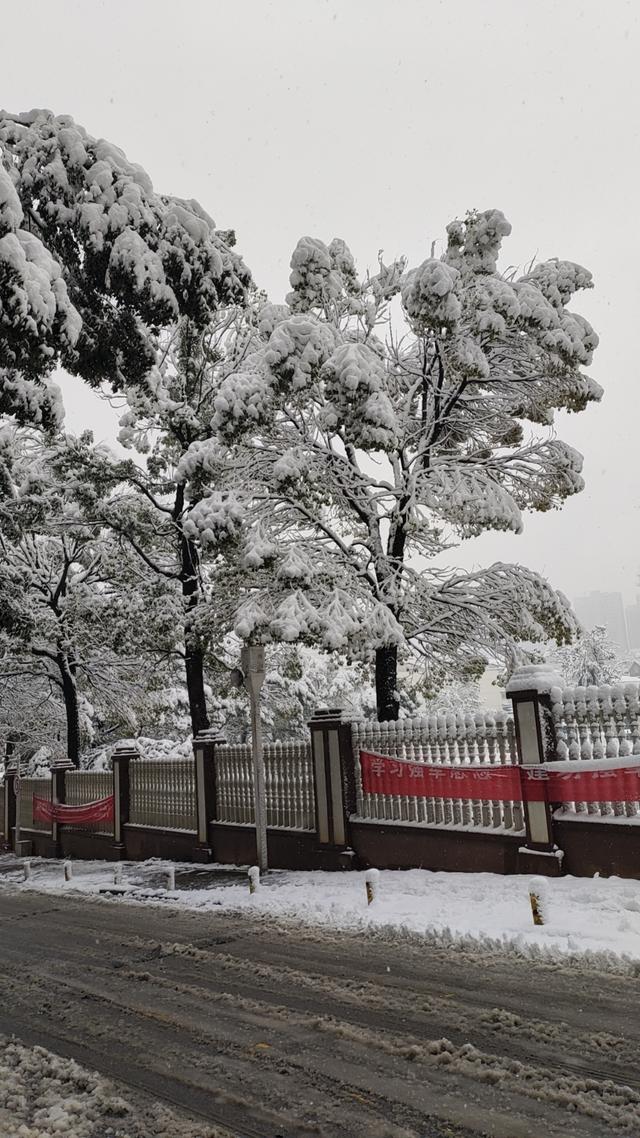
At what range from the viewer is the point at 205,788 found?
14.9m

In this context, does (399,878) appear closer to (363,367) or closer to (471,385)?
(363,367)

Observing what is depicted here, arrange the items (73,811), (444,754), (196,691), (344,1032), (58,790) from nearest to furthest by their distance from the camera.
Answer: (344,1032) → (444,754) → (196,691) → (73,811) → (58,790)

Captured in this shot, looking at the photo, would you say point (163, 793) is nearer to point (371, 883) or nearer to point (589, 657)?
point (371, 883)

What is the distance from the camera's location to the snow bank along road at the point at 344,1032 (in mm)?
4137

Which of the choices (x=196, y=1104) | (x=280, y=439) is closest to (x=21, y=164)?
(x=280, y=439)

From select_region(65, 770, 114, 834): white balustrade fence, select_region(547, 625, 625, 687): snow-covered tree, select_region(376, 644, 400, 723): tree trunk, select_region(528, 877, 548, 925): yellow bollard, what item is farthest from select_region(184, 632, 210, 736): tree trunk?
select_region(547, 625, 625, 687): snow-covered tree

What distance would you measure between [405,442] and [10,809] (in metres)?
18.3

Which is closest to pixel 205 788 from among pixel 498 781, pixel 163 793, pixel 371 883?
pixel 163 793

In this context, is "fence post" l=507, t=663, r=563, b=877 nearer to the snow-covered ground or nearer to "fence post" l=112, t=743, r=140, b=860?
the snow-covered ground

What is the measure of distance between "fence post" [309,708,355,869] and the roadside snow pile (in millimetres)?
6863

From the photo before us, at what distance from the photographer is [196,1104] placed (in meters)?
4.40

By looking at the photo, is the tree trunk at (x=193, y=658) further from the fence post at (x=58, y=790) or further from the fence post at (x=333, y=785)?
the fence post at (x=333, y=785)

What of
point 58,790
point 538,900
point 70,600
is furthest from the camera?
point 70,600

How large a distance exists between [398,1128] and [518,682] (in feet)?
20.4
